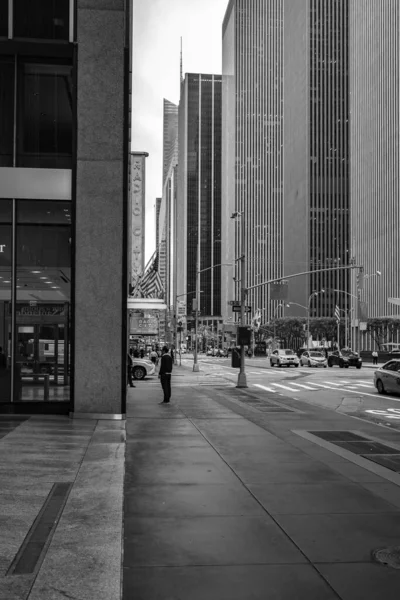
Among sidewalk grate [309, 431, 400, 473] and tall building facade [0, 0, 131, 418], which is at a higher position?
tall building facade [0, 0, 131, 418]

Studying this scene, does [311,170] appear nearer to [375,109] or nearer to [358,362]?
[375,109]

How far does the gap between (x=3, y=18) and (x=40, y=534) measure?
13.3m

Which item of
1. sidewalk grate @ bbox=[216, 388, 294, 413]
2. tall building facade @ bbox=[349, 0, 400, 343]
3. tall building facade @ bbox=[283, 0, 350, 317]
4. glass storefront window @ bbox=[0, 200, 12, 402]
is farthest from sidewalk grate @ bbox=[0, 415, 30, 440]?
tall building facade @ bbox=[283, 0, 350, 317]

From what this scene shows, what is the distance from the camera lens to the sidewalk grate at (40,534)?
547 centimetres

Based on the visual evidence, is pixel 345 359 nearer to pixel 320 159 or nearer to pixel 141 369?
pixel 141 369

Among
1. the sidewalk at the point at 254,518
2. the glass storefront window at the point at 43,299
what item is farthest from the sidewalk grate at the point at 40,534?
the glass storefront window at the point at 43,299

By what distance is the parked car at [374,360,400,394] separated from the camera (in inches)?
1028

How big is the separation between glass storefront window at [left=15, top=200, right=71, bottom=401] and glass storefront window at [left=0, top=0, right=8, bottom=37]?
13.0 feet

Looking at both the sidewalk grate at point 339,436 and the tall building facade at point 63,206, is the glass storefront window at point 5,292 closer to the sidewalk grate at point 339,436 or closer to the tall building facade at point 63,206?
the tall building facade at point 63,206

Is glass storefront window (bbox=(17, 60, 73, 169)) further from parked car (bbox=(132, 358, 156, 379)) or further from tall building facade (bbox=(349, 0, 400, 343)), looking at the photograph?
tall building facade (bbox=(349, 0, 400, 343))

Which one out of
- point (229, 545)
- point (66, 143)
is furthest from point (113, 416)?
point (229, 545)

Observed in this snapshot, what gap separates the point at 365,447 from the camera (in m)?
12.6

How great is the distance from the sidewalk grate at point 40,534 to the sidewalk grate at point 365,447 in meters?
5.18

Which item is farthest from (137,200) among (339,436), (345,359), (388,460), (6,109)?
(345,359)
